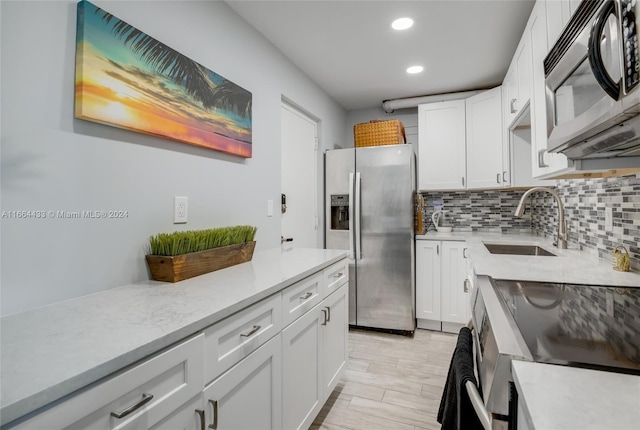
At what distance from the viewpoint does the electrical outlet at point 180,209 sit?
154cm

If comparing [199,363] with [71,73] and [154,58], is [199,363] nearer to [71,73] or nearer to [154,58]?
[71,73]

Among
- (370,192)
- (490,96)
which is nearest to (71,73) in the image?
(370,192)

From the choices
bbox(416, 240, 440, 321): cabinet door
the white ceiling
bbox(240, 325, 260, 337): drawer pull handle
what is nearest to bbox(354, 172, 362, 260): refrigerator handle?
bbox(416, 240, 440, 321): cabinet door

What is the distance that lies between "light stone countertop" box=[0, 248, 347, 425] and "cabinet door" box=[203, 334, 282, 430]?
0.69 ft

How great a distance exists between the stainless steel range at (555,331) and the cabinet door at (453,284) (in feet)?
6.22

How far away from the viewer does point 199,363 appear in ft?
2.94

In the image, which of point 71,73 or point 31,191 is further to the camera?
point 71,73

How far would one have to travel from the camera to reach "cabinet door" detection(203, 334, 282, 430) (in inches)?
38.5

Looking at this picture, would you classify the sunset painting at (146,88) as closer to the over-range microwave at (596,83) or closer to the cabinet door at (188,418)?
the cabinet door at (188,418)

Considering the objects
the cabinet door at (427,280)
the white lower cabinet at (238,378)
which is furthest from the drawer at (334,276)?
the cabinet door at (427,280)

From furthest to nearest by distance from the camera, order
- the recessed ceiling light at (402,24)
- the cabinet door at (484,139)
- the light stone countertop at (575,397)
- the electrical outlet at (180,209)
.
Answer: the cabinet door at (484,139), the recessed ceiling light at (402,24), the electrical outlet at (180,209), the light stone countertop at (575,397)

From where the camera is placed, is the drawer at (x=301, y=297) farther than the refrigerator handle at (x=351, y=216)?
No

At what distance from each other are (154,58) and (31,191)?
0.75 m

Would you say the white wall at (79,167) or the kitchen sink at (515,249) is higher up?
the white wall at (79,167)
